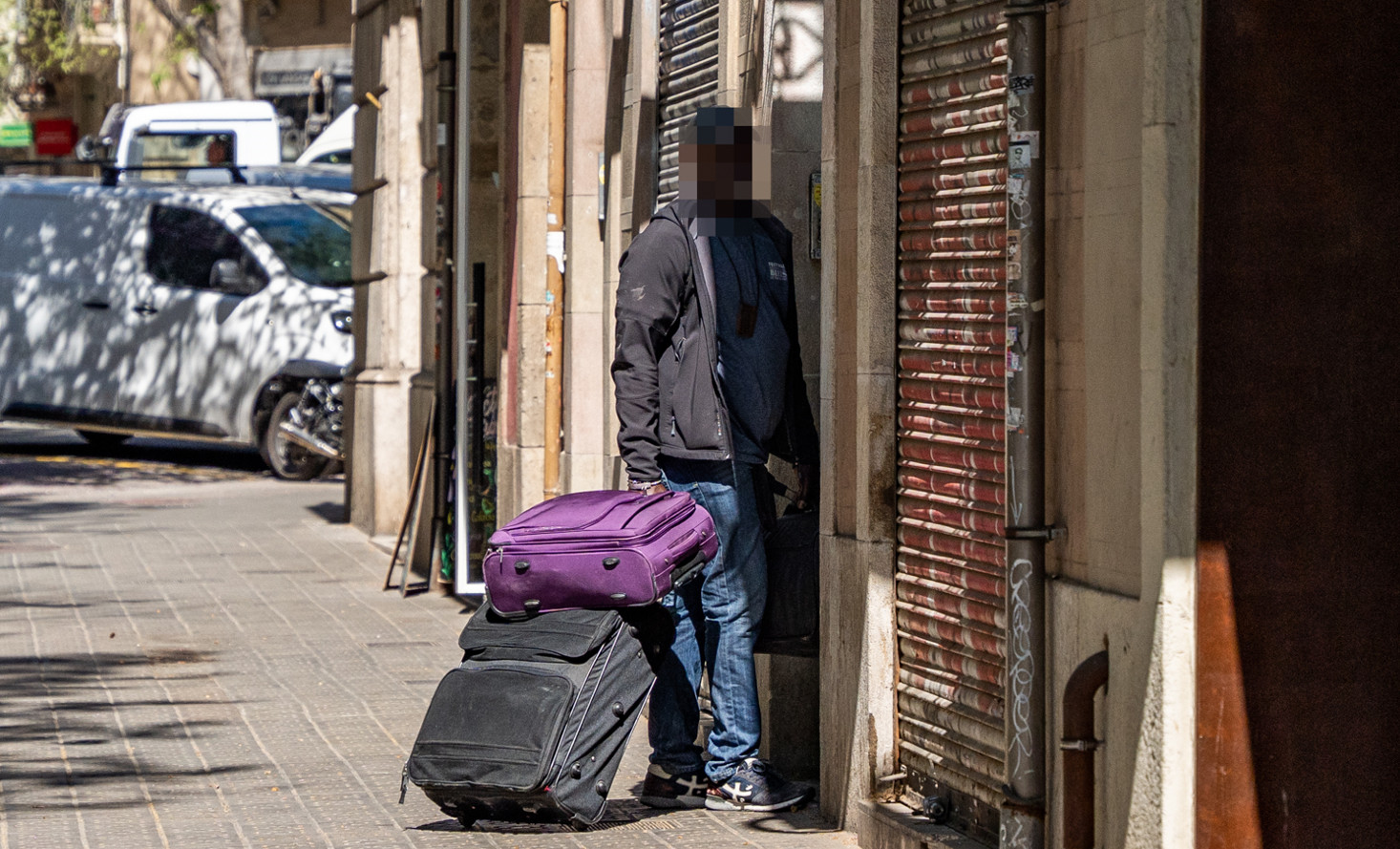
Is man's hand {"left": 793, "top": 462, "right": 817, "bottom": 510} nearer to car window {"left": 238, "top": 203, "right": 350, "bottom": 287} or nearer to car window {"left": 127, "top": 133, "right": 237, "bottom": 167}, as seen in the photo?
car window {"left": 238, "top": 203, "right": 350, "bottom": 287}

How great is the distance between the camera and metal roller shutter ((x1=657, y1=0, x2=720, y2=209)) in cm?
751

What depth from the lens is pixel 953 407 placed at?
5312 mm

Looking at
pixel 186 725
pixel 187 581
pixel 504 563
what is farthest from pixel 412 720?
pixel 187 581

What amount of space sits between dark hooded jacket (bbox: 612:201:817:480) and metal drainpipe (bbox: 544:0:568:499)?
333cm

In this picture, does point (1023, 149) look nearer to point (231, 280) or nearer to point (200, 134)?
point (231, 280)

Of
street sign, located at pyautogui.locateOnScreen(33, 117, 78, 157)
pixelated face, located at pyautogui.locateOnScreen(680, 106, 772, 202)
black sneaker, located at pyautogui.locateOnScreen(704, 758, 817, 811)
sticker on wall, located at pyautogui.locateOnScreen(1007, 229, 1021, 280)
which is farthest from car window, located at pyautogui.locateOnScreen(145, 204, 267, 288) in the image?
street sign, located at pyautogui.locateOnScreen(33, 117, 78, 157)

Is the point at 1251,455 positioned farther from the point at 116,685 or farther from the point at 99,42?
the point at 99,42

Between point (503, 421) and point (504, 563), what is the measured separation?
4691mm

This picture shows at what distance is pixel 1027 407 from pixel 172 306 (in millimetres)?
14262

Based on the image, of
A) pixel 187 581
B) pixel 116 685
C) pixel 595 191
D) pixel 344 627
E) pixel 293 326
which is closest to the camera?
pixel 116 685

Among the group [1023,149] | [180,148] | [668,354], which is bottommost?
[668,354]

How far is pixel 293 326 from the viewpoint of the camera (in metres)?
17.2

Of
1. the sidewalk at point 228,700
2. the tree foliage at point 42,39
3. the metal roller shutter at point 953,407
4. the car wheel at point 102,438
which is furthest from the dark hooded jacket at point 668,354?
the tree foliage at point 42,39

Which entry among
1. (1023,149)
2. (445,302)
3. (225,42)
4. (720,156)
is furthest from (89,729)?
(225,42)
